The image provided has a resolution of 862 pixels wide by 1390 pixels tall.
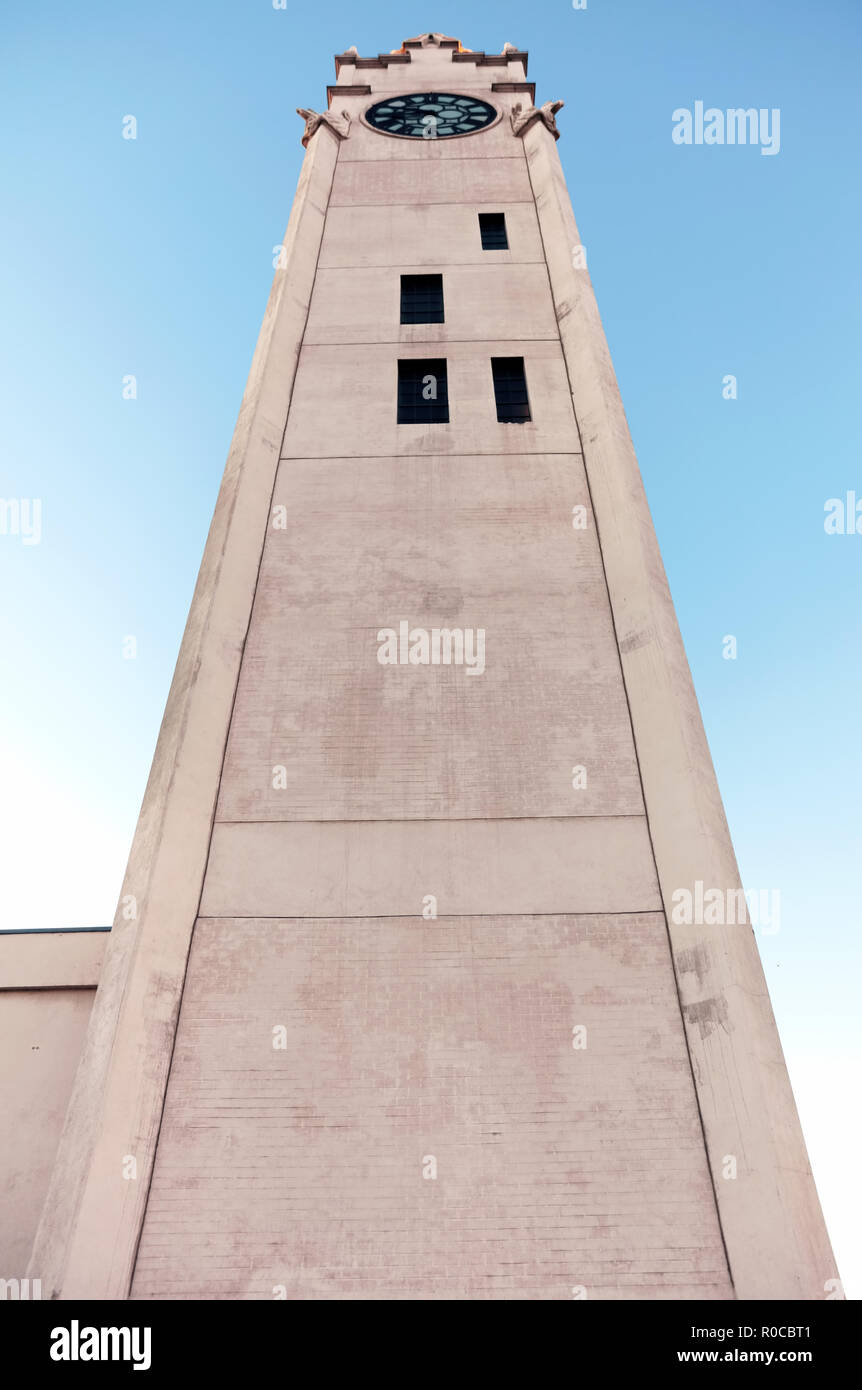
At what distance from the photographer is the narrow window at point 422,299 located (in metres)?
21.5

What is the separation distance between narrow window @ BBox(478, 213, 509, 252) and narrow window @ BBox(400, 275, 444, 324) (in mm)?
1938

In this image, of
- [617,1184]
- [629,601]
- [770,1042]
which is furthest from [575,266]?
[617,1184]

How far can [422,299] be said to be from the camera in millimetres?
22016

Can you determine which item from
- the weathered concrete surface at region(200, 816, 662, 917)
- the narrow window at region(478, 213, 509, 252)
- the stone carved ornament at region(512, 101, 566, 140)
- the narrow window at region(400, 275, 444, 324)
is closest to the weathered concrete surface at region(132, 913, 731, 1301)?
the weathered concrete surface at region(200, 816, 662, 917)

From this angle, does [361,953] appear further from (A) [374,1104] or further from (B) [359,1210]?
(B) [359,1210]

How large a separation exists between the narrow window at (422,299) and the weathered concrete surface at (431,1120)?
46.4 feet

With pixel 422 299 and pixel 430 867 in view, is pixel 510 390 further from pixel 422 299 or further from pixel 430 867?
pixel 430 867

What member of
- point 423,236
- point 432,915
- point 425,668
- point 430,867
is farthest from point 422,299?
point 432,915

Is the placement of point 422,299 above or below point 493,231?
below

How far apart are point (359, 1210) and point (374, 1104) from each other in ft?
3.74

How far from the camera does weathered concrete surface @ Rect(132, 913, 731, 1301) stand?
1059 centimetres

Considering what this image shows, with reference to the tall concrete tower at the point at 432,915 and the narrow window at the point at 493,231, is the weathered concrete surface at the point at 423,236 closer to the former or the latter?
the narrow window at the point at 493,231

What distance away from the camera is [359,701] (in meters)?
15.1

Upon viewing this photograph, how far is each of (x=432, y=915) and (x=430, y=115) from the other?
25.3m
